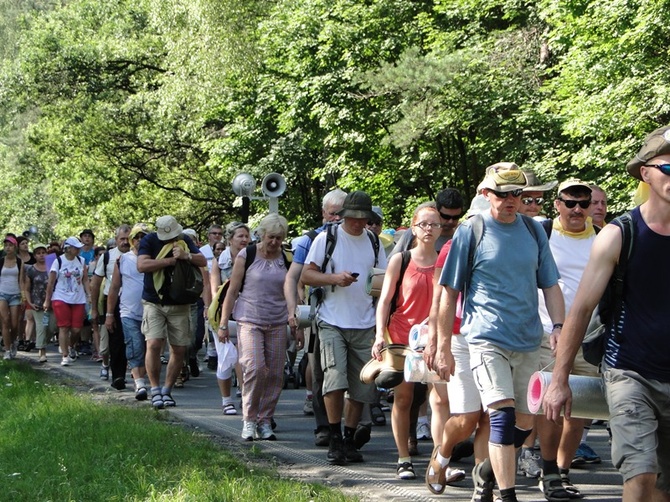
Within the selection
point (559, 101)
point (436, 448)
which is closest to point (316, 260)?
point (436, 448)

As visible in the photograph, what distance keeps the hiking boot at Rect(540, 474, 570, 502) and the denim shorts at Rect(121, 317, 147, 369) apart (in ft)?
21.4

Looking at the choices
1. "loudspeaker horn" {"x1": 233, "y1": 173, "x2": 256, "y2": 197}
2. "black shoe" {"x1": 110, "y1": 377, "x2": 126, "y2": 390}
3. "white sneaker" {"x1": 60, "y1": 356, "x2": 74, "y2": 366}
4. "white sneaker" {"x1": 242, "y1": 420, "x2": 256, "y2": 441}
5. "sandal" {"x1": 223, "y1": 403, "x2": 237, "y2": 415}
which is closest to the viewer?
"white sneaker" {"x1": 242, "y1": 420, "x2": 256, "y2": 441}

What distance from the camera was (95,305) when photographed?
15953mm

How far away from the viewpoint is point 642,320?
4863 millimetres

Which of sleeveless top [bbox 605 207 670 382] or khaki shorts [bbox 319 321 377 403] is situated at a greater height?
sleeveless top [bbox 605 207 670 382]

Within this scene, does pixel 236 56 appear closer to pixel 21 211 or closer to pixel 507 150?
pixel 507 150

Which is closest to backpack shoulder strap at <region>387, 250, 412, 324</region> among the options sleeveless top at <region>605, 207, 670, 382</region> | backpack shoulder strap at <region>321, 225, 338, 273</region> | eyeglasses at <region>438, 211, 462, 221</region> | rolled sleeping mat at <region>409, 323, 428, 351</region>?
eyeglasses at <region>438, 211, 462, 221</region>

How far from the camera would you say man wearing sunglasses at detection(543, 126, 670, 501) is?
4.80 meters

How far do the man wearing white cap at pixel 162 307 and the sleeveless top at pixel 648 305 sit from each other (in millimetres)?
7915

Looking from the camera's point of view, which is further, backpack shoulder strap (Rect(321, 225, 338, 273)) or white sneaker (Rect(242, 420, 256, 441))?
white sneaker (Rect(242, 420, 256, 441))

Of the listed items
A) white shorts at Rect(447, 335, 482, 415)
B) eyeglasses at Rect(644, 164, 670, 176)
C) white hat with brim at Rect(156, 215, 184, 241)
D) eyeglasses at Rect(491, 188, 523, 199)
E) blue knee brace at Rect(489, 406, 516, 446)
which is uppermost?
white hat with brim at Rect(156, 215, 184, 241)

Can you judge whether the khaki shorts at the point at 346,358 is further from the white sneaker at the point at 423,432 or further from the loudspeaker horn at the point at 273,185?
the loudspeaker horn at the point at 273,185

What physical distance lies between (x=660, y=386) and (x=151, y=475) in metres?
3.92

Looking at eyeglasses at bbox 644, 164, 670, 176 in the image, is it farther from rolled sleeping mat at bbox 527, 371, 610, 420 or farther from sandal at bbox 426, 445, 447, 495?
sandal at bbox 426, 445, 447, 495
